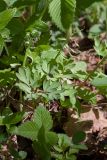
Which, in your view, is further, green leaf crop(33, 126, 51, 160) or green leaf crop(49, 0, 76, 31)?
green leaf crop(49, 0, 76, 31)

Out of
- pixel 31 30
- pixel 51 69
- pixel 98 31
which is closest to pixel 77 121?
pixel 51 69

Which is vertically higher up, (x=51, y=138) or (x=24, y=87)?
(x=24, y=87)

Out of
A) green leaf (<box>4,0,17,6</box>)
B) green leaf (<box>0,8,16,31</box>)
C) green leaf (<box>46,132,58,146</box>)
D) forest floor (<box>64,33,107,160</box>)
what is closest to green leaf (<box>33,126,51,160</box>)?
green leaf (<box>46,132,58,146</box>)

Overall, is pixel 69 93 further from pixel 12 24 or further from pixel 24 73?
pixel 12 24

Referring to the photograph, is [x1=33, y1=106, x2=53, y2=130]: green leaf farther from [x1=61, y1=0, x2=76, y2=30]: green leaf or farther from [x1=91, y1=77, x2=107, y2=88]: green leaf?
[x1=61, y1=0, x2=76, y2=30]: green leaf

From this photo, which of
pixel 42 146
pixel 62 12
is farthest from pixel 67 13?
pixel 42 146

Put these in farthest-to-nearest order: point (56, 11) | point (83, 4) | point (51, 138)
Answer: point (83, 4) → point (56, 11) → point (51, 138)

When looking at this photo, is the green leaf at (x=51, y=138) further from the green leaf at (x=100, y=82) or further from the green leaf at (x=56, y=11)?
the green leaf at (x=56, y=11)

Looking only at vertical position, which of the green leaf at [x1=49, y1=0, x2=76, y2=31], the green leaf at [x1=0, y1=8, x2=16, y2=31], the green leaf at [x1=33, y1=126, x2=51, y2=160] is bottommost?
the green leaf at [x1=33, y1=126, x2=51, y2=160]

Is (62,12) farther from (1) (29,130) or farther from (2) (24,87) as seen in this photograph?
(1) (29,130)
